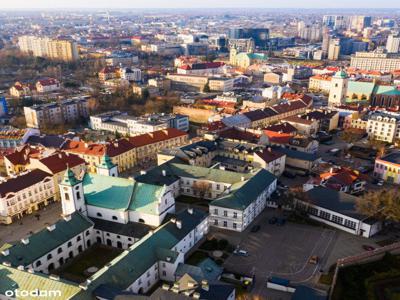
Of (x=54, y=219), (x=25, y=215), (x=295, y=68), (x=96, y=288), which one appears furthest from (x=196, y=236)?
(x=295, y=68)

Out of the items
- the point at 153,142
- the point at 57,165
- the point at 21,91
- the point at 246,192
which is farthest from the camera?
the point at 21,91

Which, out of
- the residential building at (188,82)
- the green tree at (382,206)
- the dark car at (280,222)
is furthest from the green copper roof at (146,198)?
the residential building at (188,82)

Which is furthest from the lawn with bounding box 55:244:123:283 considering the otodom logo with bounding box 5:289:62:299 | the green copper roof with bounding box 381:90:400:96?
the green copper roof with bounding box 381:90:400:96

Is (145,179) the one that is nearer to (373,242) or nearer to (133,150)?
(133,150)

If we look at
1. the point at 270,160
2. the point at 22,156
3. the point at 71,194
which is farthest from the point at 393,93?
the point at 71,194

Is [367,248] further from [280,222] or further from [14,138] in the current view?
[14,138]

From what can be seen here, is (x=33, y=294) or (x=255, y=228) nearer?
(x=33, y=294)

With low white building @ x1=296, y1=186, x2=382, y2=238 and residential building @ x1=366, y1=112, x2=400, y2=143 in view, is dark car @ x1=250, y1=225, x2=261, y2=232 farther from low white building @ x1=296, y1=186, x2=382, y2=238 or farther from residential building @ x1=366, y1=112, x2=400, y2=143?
residential building @ x1=366, y1=112, x2=400, y2=143
